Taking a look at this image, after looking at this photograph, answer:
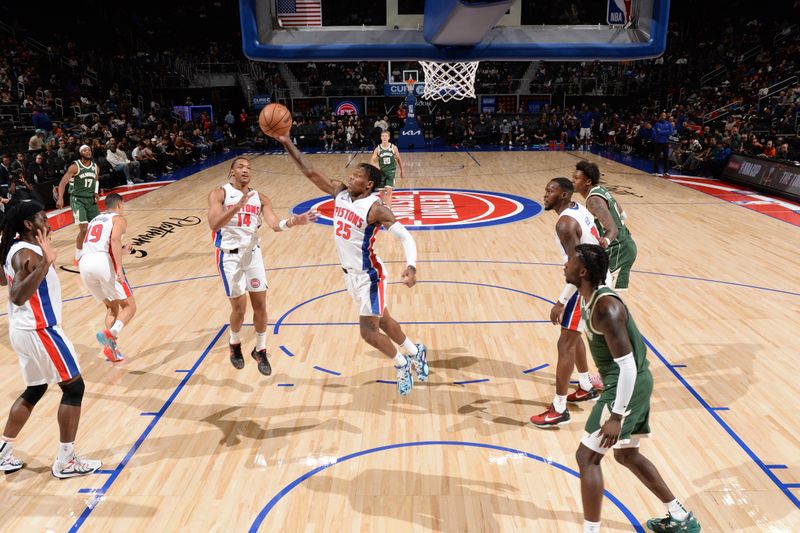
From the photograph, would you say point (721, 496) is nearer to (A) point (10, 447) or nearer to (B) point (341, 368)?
(B) point (341, 368)

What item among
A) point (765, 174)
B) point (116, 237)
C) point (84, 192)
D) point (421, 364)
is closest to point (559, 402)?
point (421, 364)

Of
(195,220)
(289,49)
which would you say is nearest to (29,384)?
(289,49)

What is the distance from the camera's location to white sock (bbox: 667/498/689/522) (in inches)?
139

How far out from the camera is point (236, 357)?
574 centimetres

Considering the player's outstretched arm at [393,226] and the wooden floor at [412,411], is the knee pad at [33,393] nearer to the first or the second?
A: the wooden floor at [412,411]

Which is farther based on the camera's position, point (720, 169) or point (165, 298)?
point (720, 169)

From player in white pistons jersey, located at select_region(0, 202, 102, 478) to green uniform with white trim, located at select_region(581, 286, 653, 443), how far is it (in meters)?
3.15

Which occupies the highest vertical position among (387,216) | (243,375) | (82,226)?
(387,216)

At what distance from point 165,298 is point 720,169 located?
1431 cm

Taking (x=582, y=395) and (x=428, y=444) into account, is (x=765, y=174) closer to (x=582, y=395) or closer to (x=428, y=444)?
(x=582, y=395)

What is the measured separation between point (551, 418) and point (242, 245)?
287 centimetres

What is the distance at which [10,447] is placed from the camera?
4.34 meters

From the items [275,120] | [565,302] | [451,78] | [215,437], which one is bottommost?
[215,437]

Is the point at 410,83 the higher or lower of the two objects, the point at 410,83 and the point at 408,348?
the higher
